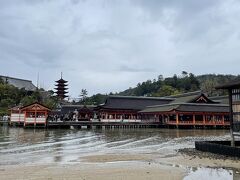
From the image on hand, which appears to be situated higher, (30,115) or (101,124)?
(30,115)

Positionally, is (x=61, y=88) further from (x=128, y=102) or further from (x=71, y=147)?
(x=71, y=147)

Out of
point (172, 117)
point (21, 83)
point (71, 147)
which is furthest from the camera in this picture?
point (21, 83)

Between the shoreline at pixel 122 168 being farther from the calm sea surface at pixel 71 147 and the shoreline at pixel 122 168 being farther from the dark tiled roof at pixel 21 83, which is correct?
the dark tiled roof at pixel 21 83

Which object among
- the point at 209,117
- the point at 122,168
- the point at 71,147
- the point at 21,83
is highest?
the point at 21,83

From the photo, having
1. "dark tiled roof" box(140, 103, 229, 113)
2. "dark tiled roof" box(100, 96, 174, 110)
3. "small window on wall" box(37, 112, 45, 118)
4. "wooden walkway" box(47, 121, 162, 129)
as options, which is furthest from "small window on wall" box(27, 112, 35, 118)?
"dark tiled roof" box(140, 103, 229, 113)

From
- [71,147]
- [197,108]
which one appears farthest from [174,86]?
[71,147]

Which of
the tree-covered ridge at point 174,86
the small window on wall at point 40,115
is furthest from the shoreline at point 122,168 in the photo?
the tree-covered ridge at point 174,86

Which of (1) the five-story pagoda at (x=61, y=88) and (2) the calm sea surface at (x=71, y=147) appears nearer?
(2) the calm sea surface at (x=71, y=147)

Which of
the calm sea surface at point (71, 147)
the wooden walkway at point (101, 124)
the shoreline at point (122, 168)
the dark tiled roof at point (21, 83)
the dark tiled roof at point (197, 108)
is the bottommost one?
the shoreline at point (122, 168)

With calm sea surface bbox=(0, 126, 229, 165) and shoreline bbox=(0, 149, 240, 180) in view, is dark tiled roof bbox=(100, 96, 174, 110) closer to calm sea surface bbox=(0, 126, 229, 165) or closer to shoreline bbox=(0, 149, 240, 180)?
calm sea surface bbox=(0, 126, 229, 165)

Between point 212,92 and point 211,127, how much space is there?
44.0 meters

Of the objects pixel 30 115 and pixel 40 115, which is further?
pixel 40 115

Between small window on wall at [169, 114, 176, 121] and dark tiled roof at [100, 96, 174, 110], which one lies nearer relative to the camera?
small window on wall at [169, 114, 176, 121]

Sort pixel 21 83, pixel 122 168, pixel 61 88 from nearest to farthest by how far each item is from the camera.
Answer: pixel 122 168 < pixel 61 88 < pixel 21 83
